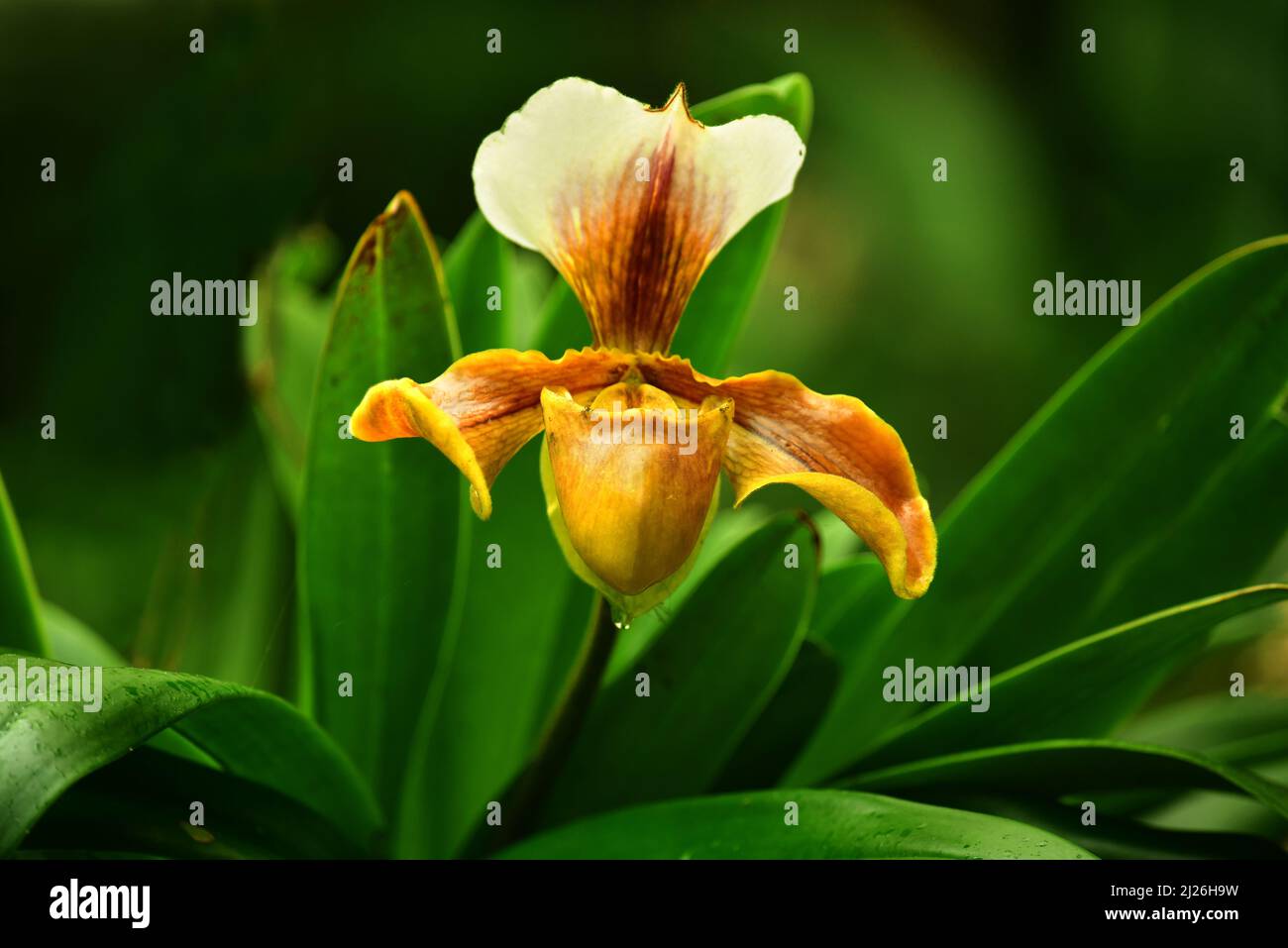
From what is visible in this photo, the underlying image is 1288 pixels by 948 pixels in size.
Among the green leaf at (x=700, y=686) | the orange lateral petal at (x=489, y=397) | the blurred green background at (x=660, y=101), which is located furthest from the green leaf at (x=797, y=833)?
the blurred green background at (x=660, y=101)

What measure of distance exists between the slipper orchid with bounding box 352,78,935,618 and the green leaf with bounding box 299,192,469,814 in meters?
0.10

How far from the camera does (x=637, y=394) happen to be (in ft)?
1.28

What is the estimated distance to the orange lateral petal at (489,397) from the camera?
37cm

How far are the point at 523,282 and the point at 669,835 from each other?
509mm

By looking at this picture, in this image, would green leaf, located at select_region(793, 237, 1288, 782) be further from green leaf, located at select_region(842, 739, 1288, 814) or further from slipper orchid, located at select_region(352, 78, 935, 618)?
slipper orchid, located at select_region(352, 78, 935, 618)

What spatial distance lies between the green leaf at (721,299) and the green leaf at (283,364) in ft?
0.70

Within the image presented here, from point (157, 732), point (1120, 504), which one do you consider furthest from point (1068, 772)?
point (157, 732)

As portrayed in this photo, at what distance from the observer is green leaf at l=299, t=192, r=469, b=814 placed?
0.48 meters
